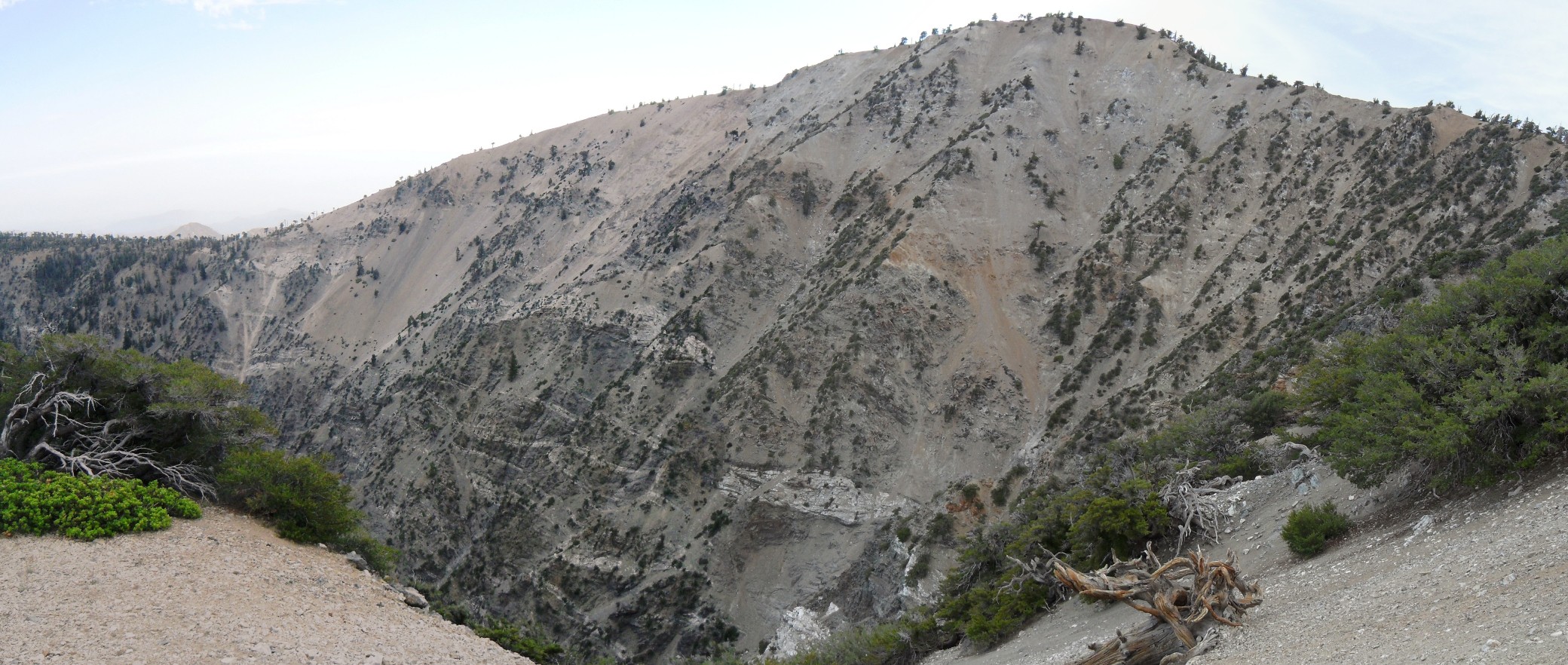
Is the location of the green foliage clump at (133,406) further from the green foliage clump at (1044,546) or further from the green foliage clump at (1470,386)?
the green foliage clump at (1470,386)

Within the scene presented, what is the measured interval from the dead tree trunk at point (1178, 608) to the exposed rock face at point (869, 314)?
20.8 metres

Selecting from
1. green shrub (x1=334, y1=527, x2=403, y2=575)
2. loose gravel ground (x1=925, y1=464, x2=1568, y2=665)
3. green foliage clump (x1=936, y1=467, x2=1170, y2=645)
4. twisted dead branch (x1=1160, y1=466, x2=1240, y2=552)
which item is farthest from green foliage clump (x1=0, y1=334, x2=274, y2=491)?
twisted dead branch (x1=1160, y1=466, x2=1240, y2=552)

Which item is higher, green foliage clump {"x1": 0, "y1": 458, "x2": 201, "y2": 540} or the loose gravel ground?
green foliage clump {"x1": 0, "y1": 458, "x2": 201, "y2": 540}

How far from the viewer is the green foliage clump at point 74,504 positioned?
1488 cm

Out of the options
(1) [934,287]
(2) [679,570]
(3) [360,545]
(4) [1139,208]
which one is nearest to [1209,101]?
(4) [1139,208]

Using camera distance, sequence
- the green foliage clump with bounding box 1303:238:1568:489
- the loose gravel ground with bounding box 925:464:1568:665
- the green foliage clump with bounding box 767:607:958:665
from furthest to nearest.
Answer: the green foliage clump with bounding box 767:607:958:665 < the green foliage clump with bounding box 1303:238:1568:489 < the loose gravel ground with bounding box 925:464:1568:665

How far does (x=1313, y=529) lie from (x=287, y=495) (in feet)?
65.4

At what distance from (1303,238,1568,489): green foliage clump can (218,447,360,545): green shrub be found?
2020 centimetres

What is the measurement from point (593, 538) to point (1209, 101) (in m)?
44.2

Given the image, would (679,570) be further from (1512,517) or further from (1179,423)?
(1512,517)

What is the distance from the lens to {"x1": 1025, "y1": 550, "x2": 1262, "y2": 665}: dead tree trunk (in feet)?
36.9

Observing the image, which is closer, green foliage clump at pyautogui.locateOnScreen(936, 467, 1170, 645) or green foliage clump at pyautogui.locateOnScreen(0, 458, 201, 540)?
green foliage clump at pyautogui.locateOnScreen(0, 458, 201, 540)

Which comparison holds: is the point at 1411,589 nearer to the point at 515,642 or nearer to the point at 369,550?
the point at 515,642

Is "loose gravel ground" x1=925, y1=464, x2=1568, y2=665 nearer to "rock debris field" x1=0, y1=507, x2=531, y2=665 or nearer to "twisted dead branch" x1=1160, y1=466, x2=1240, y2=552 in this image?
"twisted dead branch" x1=1160, y1=466, x2=1240, y2=552
